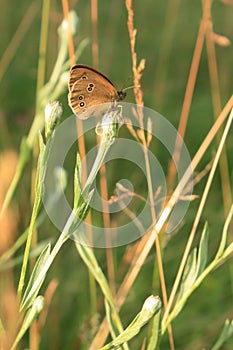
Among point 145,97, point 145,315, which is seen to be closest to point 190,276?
point 145,315

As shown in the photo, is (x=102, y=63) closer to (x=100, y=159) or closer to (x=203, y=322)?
(x=203, y=322)

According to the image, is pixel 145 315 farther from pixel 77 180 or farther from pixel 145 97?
pixel 145 97

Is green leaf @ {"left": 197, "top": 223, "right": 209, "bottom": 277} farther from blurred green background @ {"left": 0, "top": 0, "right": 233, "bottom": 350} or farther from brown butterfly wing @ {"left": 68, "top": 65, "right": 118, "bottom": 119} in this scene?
blurred green background @ {"left": 0, "top": 0, "right": 233, "bottom": 350}

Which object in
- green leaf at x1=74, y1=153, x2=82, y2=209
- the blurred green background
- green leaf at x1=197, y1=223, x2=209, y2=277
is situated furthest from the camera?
the blurred green background

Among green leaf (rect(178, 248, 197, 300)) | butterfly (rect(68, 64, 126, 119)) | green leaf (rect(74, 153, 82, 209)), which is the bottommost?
green leaf (rect(178, 248, 197, 300))

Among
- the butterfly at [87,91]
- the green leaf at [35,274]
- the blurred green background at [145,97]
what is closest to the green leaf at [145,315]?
the green leaf at [35,274]

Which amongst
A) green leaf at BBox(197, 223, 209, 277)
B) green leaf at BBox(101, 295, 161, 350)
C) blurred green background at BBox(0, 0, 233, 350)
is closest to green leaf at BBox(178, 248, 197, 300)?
green leaf at BBox(197, 223, 209, 277)

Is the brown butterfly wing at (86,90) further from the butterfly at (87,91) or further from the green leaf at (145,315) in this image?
the green leaf at (145,315)

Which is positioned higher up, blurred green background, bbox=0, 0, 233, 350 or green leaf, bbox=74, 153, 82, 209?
blurred green background, bbox=0, 0, 233, 350
